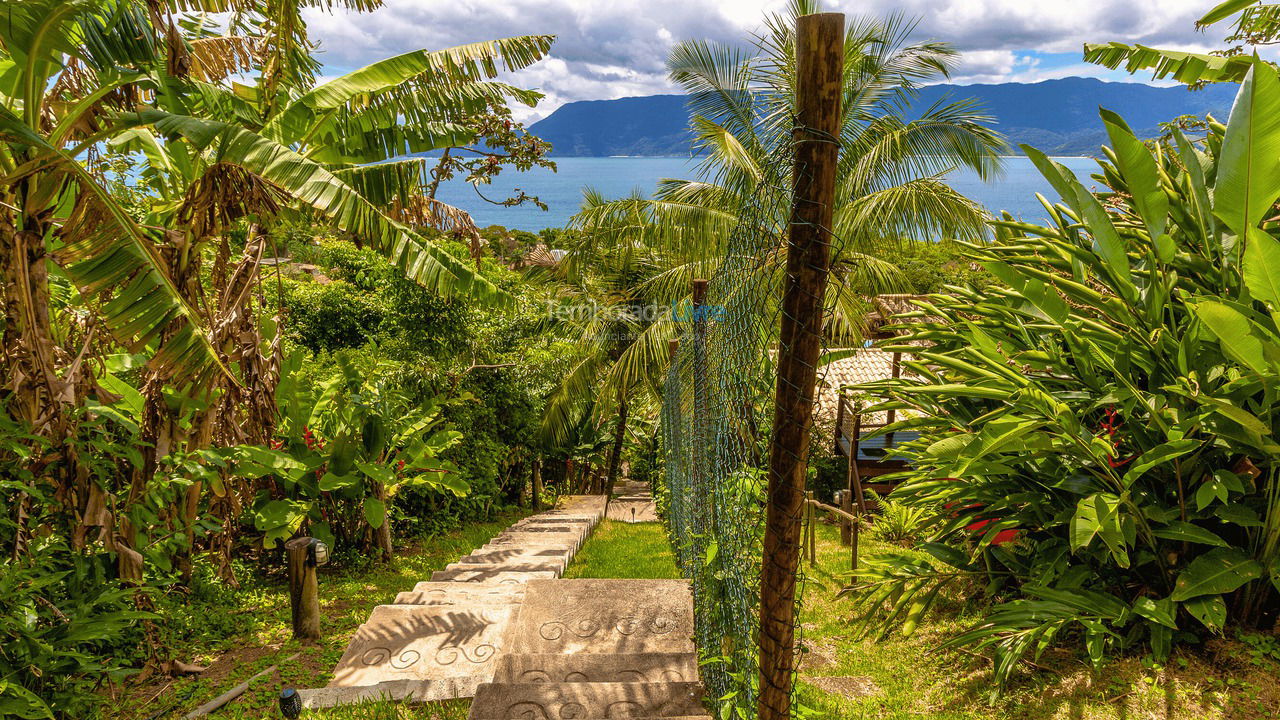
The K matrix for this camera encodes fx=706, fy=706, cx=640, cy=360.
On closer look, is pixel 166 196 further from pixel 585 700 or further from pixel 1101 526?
pixel 1101 526

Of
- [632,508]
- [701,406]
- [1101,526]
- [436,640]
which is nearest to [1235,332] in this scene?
[1101,526]

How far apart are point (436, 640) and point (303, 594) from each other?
1.05m

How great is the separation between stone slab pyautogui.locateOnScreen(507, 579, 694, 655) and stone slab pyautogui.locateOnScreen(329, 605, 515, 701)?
0.31 m

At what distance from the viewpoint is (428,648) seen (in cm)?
414

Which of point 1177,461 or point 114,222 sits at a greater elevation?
point 114,222

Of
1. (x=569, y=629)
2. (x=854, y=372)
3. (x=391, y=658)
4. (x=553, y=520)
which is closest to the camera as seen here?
(x=569, y=629)

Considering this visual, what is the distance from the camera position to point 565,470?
15.3 meters

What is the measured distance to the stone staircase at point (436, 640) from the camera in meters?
3.61

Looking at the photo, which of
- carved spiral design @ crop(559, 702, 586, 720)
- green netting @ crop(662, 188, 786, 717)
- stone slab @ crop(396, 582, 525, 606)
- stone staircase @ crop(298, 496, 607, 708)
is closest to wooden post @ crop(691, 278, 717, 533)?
green netting @ crop(662, 188, 786, 717)

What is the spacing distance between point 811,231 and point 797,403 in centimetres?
44

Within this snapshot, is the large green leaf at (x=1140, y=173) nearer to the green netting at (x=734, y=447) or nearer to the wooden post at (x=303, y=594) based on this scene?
the green netting at (x=734, y=447)

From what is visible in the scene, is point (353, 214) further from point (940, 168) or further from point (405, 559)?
point (940, 168)

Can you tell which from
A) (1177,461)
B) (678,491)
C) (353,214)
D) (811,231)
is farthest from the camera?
(678,491)

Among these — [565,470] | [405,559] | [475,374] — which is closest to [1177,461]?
[405,559]
